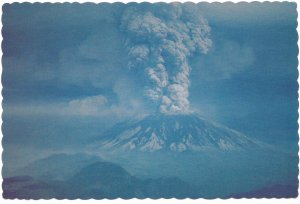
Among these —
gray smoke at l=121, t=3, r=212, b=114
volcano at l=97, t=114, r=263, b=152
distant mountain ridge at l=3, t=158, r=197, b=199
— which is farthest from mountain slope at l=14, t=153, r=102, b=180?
gray smoke at l=121, t=3, r=212, b=114

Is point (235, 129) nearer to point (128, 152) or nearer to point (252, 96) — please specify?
point (252, 96)

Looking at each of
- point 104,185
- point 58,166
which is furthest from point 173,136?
point 58,166

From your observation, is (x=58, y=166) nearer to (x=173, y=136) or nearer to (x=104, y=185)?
(x=104, y=185)

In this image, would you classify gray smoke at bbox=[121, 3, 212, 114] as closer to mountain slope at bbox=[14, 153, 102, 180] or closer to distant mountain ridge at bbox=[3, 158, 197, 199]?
distant mountain ridge at bbox=[3, 158, 197, 199]

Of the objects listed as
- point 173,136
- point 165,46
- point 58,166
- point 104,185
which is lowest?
point 104,185

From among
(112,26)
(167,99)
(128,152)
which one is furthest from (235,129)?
(112,26)

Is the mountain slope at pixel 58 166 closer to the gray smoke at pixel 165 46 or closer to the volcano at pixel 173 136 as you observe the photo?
the volcano at pixel 173 136
